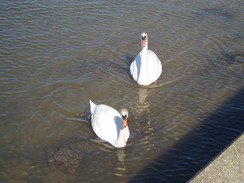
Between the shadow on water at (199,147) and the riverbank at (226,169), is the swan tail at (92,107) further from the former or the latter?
the riverbank at (226,169)

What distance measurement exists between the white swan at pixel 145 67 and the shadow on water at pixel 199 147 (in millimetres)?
2235

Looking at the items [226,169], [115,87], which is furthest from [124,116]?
[115,87]

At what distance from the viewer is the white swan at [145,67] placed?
441 inches

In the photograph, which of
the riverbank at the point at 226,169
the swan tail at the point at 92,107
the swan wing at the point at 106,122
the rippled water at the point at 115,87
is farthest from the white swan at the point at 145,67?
the riverbank at the point at 226,169

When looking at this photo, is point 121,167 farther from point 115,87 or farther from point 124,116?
point 115,87

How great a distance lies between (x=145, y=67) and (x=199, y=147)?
343cm

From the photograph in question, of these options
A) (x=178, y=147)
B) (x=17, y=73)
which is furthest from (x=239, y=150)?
(x=17, y=73)

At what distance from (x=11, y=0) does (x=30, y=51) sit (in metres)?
4.06

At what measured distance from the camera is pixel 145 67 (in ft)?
37.2

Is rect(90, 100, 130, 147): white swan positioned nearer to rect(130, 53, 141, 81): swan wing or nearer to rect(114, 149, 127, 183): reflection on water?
rect(114, 149, 127, 183): reflection on water

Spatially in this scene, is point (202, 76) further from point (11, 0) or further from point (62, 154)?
point (11, 0)

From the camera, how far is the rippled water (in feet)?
27.2

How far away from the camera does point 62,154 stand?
8.42 meters

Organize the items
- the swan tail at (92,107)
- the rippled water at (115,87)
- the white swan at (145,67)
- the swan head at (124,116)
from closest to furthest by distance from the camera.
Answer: the rippled water at (115,87), the swan head at (124,116), the swan tail at (92,107), the white swan at (145,67)
